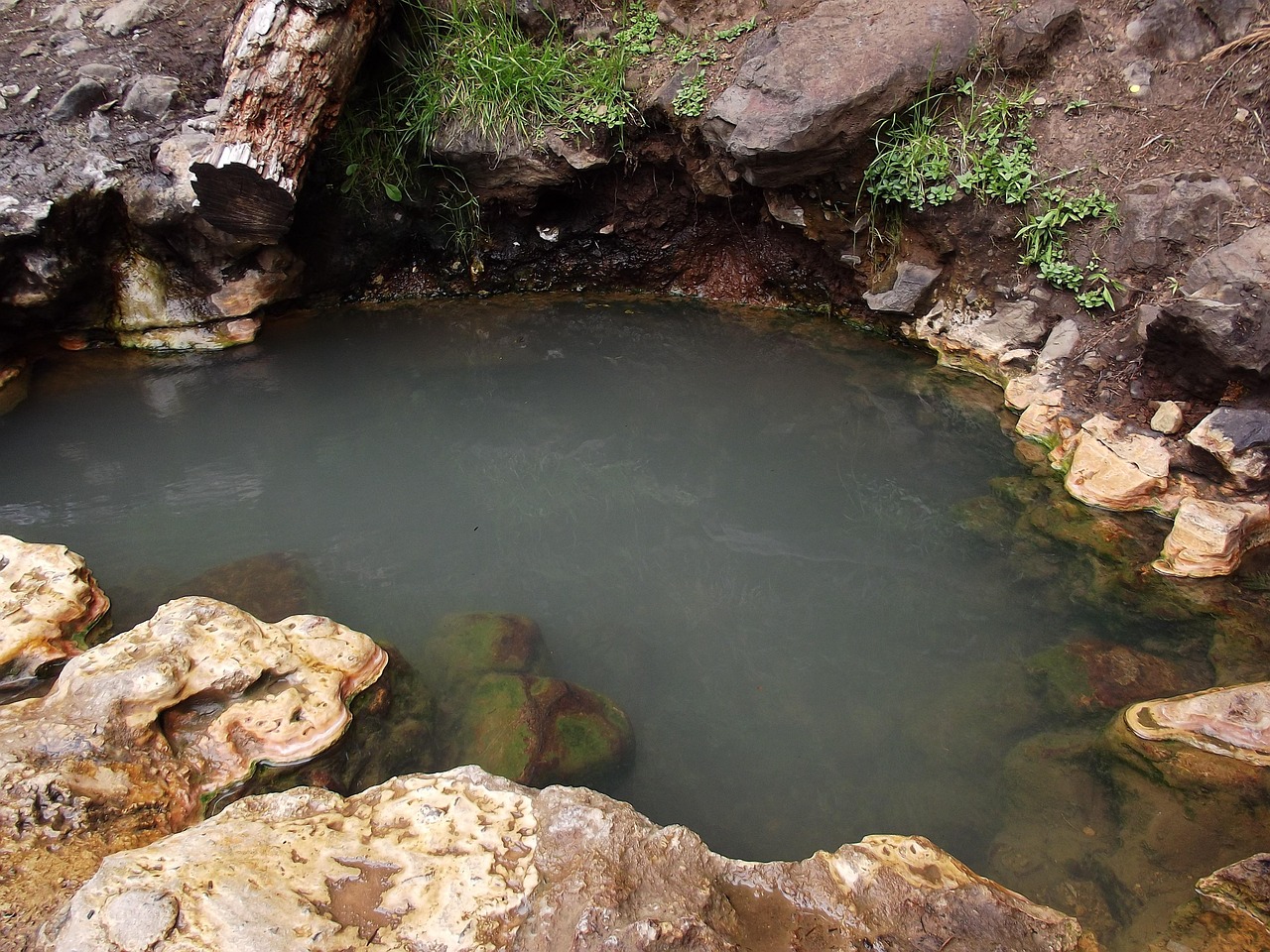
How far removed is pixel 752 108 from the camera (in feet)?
14.0

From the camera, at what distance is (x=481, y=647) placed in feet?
8.93

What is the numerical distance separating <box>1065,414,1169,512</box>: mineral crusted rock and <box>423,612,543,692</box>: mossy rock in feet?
7.99

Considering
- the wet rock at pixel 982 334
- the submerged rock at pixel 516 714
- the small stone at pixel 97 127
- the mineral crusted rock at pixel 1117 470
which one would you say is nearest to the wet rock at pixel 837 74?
the wet rock at pixel 982 334

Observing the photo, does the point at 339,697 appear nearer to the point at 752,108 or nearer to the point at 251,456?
the point at 251,456

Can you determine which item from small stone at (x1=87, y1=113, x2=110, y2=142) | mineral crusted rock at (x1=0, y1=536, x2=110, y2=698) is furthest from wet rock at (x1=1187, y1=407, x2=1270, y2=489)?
small stone at (x1=87, y1=113, x2=110, y2=142)

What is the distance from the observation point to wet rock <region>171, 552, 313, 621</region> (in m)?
2.94

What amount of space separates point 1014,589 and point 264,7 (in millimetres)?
4553

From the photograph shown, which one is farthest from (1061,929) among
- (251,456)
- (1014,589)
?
(251,456)

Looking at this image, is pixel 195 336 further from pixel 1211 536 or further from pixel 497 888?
pixel 1211 536

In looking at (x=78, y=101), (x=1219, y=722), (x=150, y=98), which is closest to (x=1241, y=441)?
(x=1219, y=722)

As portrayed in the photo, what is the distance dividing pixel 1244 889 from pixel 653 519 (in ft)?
7.28

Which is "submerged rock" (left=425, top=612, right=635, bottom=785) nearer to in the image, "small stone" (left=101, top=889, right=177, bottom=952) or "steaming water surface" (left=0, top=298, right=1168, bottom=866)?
"steaming water surface" (left=0, top=298, right=1168, bottom=866)

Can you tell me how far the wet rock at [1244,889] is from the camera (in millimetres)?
1850

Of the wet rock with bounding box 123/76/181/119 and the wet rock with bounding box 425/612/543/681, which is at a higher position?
the wet rock with bounding box 123/76/181/119
